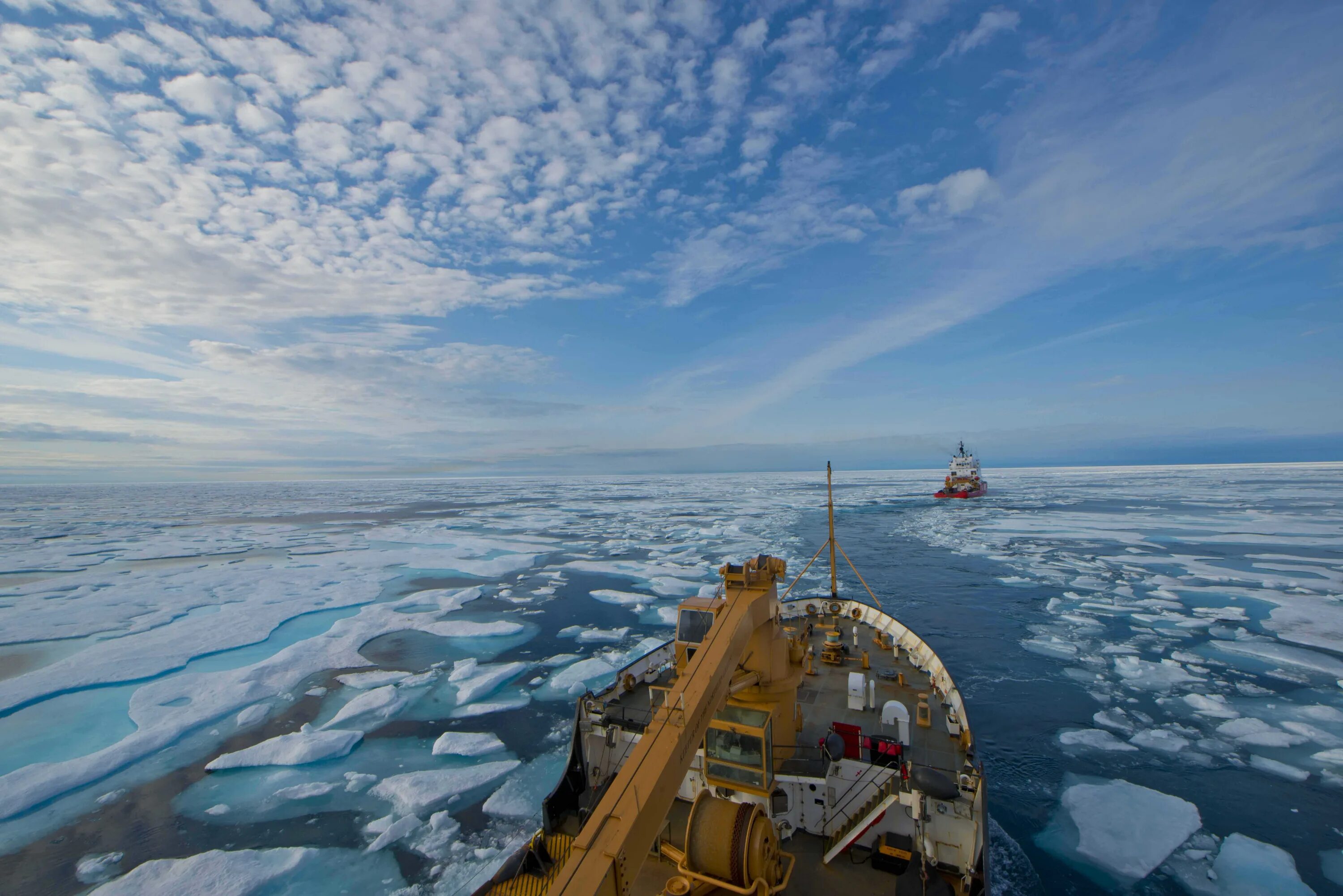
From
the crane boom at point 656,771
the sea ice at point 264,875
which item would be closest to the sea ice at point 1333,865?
the crane boom at point 656,771

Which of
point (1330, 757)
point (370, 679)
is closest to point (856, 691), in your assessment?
point (1330, 757)

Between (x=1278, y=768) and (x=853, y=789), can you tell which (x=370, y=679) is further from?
(x=1278, y=768)

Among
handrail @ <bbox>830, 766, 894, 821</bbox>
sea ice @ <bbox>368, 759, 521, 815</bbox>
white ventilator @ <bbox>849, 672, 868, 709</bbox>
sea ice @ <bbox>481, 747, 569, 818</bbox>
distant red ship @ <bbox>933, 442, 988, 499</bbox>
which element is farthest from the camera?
distant red ship @ <bbox>933, 442, 988, 499</bbox>

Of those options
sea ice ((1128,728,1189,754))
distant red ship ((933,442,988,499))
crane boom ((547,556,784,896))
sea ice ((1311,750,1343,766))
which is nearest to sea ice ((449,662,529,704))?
crane boom ((547,556,784,896))

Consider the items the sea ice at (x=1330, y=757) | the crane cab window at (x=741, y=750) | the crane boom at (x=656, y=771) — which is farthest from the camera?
the sea ice at (x=1330, y=757)

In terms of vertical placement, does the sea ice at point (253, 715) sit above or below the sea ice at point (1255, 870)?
above

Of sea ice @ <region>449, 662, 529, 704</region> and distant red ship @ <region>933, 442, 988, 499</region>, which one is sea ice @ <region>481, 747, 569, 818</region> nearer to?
sea ice @ <region>449, 662, 529, 704</region>

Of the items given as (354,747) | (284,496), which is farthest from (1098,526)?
(284,496)

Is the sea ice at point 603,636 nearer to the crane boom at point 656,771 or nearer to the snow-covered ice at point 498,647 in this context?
the snow-covered ice at point 498,647
